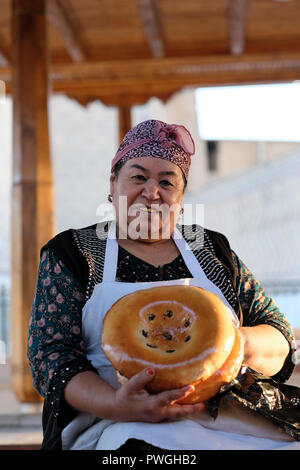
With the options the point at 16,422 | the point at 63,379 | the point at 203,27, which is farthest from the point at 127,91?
the point at 63,379

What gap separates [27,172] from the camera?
4430mm

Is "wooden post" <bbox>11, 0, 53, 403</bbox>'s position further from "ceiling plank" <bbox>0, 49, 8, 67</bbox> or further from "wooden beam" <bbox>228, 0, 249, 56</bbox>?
"ceiling plank" <bbox>0, 49, 8, 67</bbox>

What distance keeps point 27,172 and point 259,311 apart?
110 inches

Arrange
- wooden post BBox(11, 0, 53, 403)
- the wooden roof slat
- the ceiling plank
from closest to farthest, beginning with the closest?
wooden post BBox(11, 0, 53, 403) < the wooden roof slat < the ceiling plank

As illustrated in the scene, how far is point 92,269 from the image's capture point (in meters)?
1.78

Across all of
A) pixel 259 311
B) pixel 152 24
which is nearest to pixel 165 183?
pixel 259 311

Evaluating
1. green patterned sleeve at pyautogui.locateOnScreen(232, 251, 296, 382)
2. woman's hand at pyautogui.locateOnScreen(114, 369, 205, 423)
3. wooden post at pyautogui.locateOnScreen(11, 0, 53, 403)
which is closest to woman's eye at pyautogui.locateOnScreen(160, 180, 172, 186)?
green patterned sleeve at pyautogui.locateOnScreen(232, 251, 296, 382)

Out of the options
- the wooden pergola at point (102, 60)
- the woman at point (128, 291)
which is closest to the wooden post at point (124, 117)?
the wooden pergola at point (102, 60)

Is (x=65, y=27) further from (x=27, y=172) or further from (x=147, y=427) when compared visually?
(x=147, y=427)

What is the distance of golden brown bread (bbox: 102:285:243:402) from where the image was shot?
1.43 meters

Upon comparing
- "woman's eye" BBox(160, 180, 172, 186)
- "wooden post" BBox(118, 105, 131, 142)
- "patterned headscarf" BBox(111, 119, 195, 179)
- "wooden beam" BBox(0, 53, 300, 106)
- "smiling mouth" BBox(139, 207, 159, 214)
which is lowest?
"smiling mouth" BBox(139, 207, 159, 214)

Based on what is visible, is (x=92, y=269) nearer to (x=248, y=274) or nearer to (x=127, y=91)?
(x=248, y=274)

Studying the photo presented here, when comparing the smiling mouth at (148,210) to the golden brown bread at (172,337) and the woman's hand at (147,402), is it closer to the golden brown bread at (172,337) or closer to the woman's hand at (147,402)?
the golden brown bread at (172,337)

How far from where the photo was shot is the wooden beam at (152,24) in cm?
516
